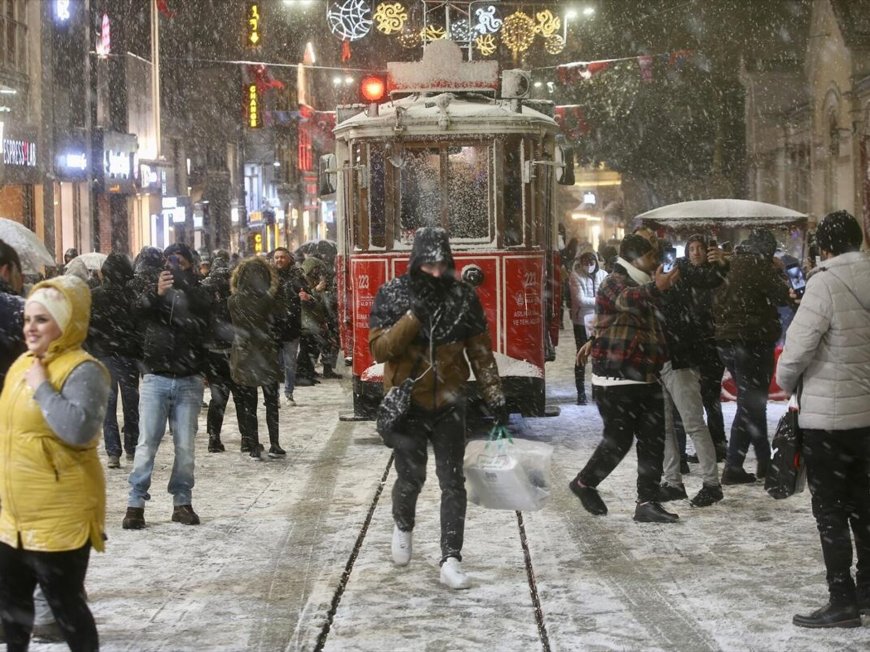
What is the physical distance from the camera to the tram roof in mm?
12766

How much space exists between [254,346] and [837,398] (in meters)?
6.70

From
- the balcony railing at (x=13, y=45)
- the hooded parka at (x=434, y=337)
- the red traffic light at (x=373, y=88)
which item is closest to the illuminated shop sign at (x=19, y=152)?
the balcony railing at (x=13, y=45)

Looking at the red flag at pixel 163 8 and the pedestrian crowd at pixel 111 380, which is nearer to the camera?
the pedestrian crowd at pixel 111 380

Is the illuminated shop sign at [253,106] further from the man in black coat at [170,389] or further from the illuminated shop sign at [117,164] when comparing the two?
the man in black coat at [170,389]

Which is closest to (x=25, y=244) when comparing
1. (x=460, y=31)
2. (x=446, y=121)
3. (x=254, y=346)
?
(x=254, y=346)

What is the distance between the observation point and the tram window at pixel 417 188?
42.2 ft

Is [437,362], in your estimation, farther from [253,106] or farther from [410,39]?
[253,106]

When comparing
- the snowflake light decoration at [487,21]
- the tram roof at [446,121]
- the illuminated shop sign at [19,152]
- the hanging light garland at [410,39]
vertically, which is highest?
the snowflake light decoration at [487,21]

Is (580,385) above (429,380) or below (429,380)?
below

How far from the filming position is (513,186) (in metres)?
12.9

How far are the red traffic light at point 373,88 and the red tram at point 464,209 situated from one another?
0.83 metres

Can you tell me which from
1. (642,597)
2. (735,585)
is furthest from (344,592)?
(735,585)

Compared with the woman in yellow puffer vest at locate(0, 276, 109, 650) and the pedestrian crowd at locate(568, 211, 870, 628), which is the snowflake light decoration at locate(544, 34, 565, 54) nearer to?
the pedestrian crowd at locate(568, 211, 870, 628)

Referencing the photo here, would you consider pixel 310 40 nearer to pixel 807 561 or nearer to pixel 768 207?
pixel 768 207
